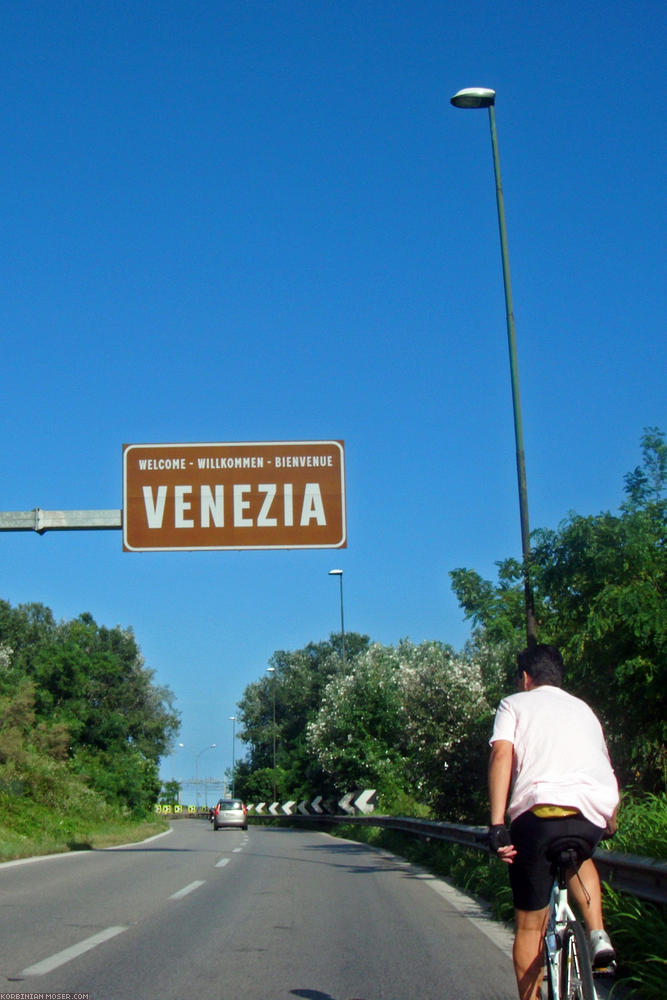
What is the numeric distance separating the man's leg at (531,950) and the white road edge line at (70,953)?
3.89m

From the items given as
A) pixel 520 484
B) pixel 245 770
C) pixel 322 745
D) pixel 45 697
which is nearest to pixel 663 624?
pixel 520 484

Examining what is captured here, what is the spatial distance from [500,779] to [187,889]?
10.6 metres

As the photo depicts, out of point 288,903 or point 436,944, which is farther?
point 288,903

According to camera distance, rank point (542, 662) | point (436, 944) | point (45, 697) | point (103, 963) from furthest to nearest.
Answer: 1. point (45, 697)
2. point (436, 944)
3. point (103, 963)
4. point (542, 662)

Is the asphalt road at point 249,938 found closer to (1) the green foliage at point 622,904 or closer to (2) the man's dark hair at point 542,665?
(1) the green foliage at point 622,904

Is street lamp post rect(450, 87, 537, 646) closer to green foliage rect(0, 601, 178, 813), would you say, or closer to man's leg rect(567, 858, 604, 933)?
man's leg rect(567, 858, 604, 933)

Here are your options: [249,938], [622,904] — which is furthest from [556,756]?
[249,938]

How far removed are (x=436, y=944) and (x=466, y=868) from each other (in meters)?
5.80

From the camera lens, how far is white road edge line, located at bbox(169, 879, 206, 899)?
13234mm

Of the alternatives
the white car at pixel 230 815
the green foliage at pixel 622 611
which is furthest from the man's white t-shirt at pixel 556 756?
the white car at pixel 230 815

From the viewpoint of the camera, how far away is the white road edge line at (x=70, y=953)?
7.36 m

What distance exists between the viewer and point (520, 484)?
15055 mm

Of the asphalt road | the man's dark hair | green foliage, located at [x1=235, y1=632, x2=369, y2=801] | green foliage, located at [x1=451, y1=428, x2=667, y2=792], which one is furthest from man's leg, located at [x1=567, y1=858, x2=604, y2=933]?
green foliage, located at [x1=235, y1=632, x2=369, y2=801]

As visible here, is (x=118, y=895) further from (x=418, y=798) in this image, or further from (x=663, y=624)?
(x=418, y=798)
